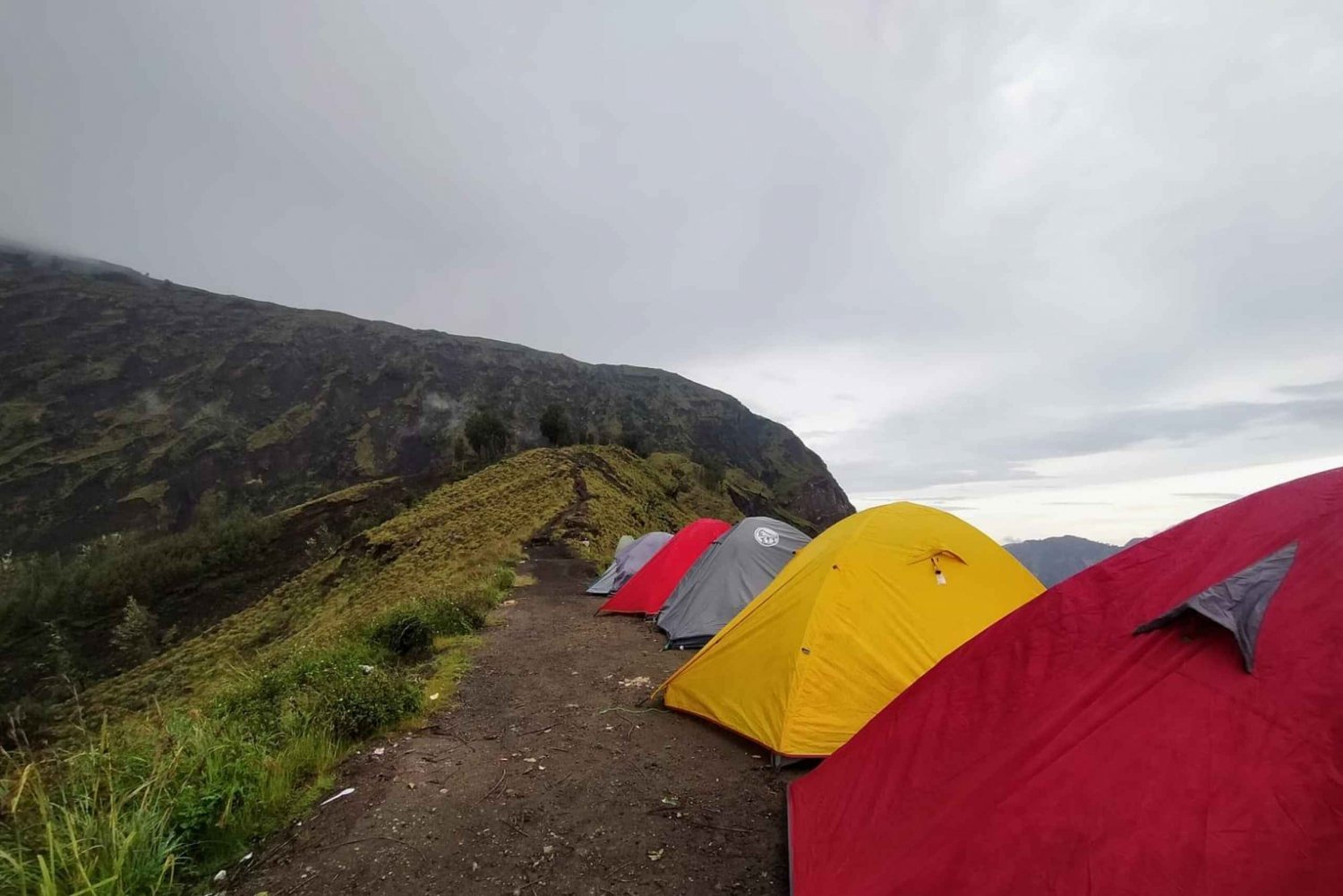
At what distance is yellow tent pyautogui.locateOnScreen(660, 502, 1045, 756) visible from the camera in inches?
201

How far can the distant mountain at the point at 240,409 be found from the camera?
10688cm

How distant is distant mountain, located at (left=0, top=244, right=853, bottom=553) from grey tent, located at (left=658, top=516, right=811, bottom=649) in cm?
6273

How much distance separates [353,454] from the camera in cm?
12669

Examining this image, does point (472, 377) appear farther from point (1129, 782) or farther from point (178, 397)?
point (1129, 782)

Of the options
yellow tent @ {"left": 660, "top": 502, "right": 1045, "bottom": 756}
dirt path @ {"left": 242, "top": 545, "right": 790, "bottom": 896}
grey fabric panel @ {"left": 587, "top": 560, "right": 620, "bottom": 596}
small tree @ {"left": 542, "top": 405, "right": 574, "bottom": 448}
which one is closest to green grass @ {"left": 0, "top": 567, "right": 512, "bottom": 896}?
dirt path @ {"left": 242, "top": 545, "right": 790, "bottom": 896}

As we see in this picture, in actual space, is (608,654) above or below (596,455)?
below

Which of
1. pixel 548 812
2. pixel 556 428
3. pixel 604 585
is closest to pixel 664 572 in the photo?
pixel 604 585

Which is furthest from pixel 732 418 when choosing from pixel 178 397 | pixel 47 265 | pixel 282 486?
pixel 47 265

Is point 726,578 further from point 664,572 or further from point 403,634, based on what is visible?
point 403,634

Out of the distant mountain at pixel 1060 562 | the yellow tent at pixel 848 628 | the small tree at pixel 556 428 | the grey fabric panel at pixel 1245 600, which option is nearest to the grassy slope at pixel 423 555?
the yellow tent at pixel 848 628

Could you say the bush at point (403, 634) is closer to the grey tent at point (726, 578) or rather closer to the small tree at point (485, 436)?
the grey tent at point (726, 578)

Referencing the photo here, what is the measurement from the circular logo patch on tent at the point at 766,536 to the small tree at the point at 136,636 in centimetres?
3743

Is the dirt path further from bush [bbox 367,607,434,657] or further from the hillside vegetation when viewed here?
bush [bbox 367,607,434,657]

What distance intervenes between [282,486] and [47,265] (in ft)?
530
